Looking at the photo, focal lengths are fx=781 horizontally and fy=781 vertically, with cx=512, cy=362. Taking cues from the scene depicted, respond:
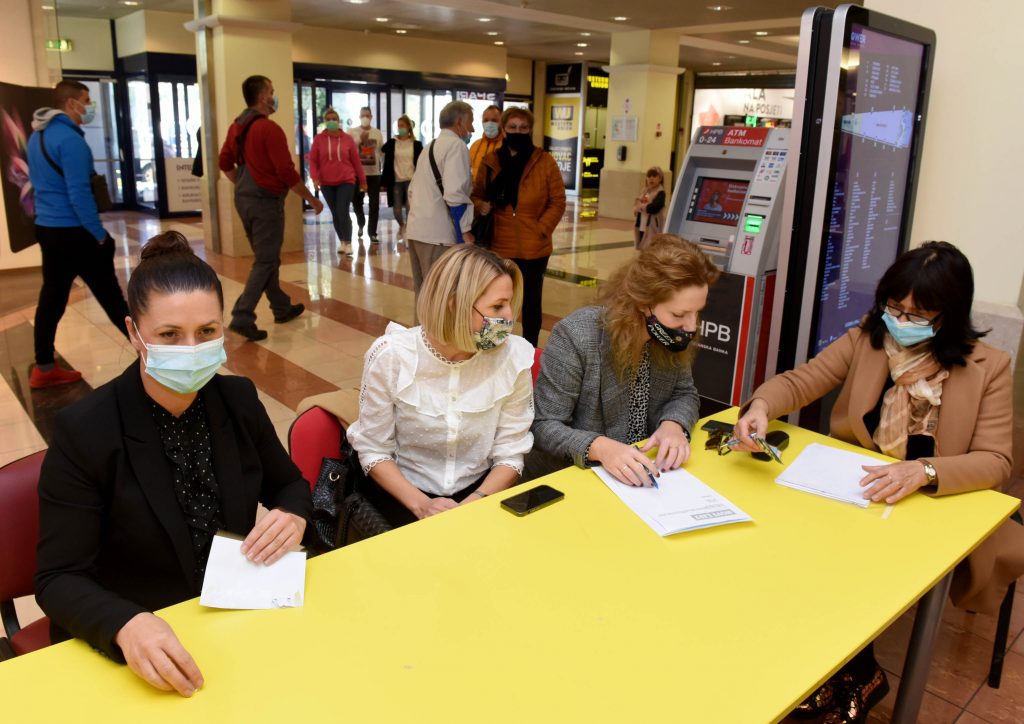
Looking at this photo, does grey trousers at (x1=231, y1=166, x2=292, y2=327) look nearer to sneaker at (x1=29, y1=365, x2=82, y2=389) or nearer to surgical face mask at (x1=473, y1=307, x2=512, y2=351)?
sneaker at (x1=29, y1=365, x2=82, y2=389)

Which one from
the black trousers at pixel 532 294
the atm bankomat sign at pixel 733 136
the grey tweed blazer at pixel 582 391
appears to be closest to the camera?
the grey tweed blazer at pixel 582 391

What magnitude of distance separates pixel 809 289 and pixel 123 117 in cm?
1258

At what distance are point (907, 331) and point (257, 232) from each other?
461 cm

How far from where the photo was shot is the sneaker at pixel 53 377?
4426 millimetres

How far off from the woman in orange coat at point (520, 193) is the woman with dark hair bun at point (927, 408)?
2943 millimetres

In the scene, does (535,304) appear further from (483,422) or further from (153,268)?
(153,268)

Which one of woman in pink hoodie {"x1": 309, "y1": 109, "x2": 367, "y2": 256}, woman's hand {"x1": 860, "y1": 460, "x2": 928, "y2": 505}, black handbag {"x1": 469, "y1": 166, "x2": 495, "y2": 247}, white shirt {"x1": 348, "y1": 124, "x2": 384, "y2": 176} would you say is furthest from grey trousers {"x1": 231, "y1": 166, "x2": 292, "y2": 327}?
white shirt {"x1": 348, "y1": 124, "x2": 384, "y2": 176}

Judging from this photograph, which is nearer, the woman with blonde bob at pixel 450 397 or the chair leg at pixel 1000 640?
the woman with blonde bob at pixel 450 397

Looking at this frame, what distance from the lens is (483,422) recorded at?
6.88 feet

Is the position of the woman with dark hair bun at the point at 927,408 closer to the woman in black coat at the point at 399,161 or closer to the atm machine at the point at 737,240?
the atm machine at the point at 737,240

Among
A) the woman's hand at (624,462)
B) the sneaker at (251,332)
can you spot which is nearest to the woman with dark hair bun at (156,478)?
the woman's hand at (624,462)

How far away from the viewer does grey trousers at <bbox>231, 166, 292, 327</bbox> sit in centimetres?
553

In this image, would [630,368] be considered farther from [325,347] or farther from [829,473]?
[325,347]

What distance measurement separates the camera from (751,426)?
213 centimetres
